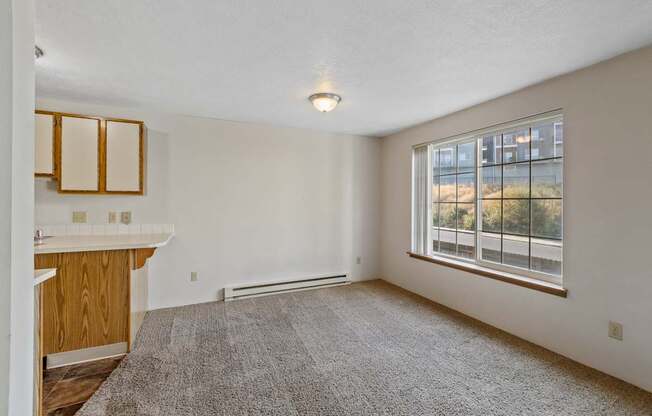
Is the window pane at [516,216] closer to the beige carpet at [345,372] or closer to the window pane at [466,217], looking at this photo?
the window pane at [466,217]

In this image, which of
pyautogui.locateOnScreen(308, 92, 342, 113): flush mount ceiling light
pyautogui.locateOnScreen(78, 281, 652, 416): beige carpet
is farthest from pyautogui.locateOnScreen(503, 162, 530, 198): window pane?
pyautogui.locateOnScreen(308, 92, 342, 113): flush mount ceiling light

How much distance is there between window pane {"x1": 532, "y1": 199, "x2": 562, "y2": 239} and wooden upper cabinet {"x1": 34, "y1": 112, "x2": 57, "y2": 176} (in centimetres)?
465

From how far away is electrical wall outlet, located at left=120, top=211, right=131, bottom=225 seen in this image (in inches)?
133

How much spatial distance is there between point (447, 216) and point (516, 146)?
1.16 m

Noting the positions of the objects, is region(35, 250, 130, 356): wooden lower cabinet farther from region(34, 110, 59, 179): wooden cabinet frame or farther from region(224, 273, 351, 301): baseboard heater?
region(224, 273, 351, 301): baseboard heater

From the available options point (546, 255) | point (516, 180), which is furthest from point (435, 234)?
point (546, 255)

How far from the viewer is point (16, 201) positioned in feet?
2.36

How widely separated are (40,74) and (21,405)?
9.47ft

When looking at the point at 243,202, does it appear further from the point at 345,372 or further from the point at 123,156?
the point at 345,372

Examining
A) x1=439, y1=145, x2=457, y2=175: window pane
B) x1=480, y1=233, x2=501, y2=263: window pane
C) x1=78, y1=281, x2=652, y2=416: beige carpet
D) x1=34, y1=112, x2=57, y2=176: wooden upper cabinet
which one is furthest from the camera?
x1=439, y1=145, x2=457, y2=175: window pane

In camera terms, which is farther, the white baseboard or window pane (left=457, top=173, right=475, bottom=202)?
window pane (left=457, top=173, right=475, bottom=202)

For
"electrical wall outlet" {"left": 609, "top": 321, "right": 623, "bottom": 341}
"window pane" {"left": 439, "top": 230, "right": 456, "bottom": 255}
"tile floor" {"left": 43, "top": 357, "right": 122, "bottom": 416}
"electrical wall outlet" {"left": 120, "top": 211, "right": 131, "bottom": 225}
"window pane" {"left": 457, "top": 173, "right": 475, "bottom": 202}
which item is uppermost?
"window pane" {"left": 457, "top": 173, "right": 475, "bottom": 202}

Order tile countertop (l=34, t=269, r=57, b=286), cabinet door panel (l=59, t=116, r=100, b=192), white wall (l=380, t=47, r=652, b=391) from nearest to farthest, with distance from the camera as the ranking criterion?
tile countertop (l=34, t=269, r=57, b=286) → white wall (l=380, t=47, r=652, b=391) → cabinet door panel (l=59, t=116, r=100, b=192)

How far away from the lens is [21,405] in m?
0.76
